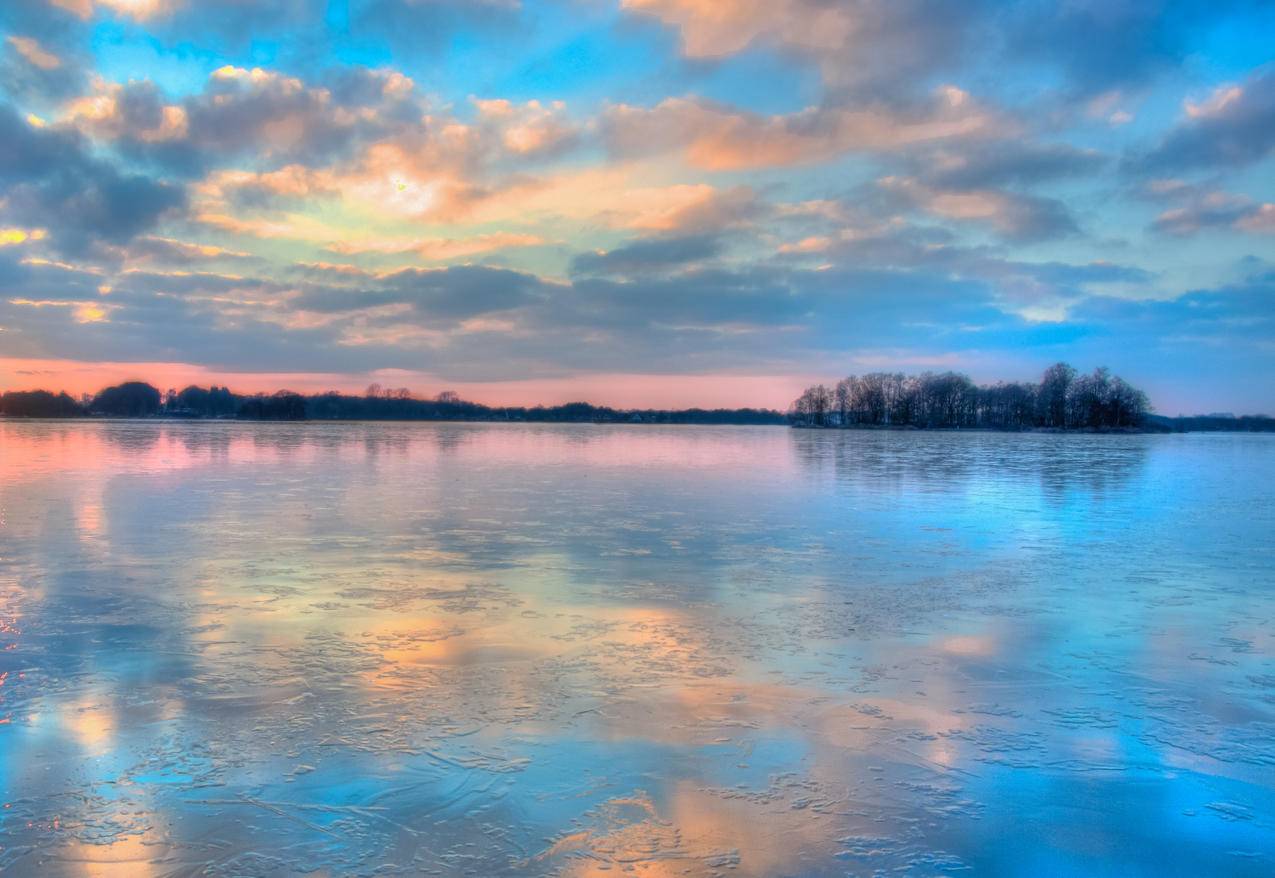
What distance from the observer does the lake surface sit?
3172 mm

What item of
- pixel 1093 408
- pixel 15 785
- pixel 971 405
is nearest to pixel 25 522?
pixel 15 785

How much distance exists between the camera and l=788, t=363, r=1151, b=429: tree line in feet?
355

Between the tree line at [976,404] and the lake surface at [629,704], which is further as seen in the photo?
the tree line at [976,404]

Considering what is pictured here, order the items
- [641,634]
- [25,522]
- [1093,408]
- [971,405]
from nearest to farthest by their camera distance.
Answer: [641,634] < [25,522] < [1093,408] < [971,405]

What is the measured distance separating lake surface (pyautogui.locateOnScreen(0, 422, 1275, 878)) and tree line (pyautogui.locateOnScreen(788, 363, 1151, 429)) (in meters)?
112

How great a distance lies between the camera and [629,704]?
466 cm

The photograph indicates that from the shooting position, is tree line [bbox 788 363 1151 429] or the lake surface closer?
the lake surface

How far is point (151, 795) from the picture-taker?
3.46 meters

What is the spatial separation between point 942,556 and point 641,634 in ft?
16.7

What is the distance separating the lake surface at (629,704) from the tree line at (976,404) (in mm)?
112175

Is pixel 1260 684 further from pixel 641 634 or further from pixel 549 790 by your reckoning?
pixel 549 790

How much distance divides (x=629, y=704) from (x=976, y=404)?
5246 inches

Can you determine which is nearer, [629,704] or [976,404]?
[629,704]

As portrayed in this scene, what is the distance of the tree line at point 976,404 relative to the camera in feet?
355
